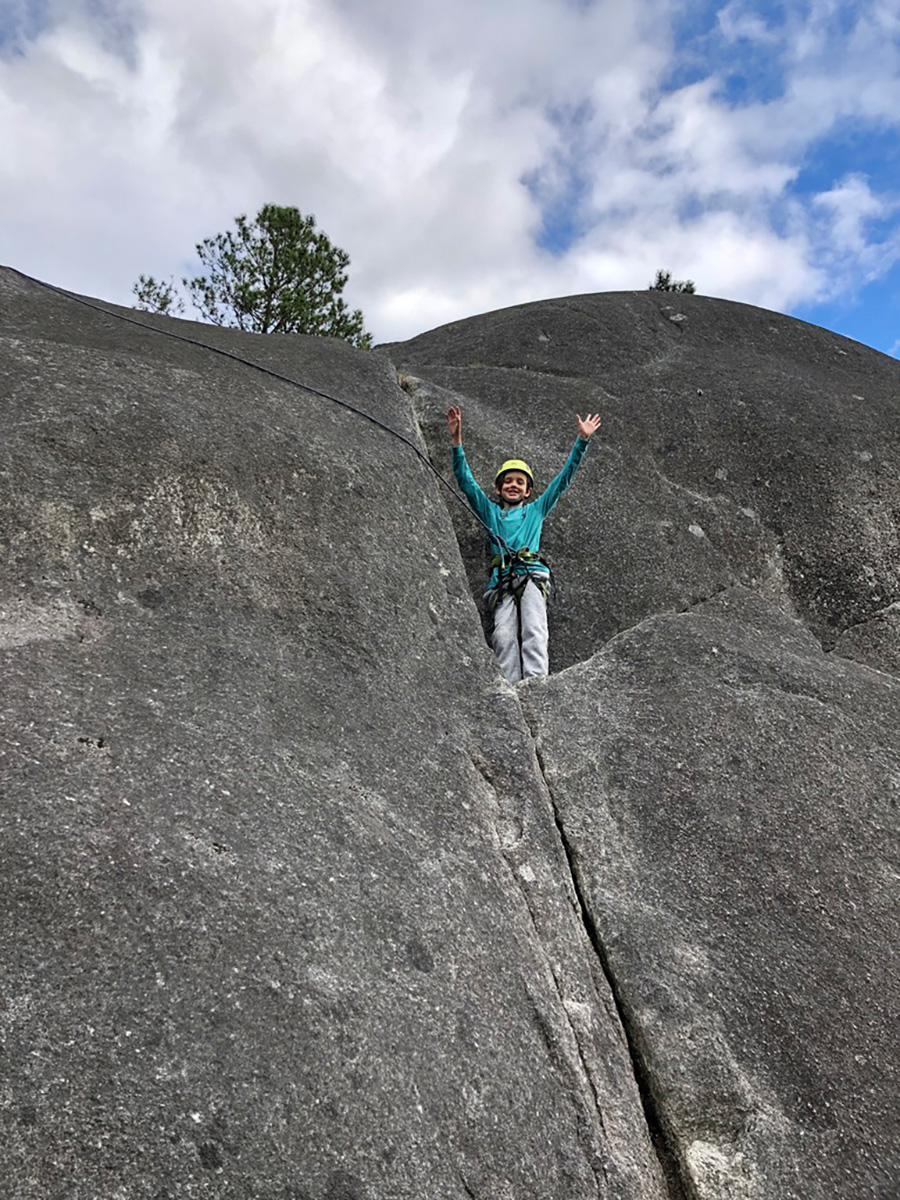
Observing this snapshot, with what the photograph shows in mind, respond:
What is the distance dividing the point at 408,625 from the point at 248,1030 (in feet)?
11.1

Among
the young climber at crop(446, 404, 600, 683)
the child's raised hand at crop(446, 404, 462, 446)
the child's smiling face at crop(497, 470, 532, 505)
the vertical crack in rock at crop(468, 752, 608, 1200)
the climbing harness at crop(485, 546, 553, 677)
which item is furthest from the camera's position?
the child's smiling face at crop(497, 470, 532, 505)

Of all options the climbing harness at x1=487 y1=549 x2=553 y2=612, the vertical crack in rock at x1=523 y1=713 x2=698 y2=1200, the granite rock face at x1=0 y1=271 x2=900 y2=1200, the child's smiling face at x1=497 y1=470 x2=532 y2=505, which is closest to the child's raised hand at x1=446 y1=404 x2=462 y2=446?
the granite rock face at x1=0 y1=271 x2=900 y2=1200

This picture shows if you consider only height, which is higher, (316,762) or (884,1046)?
(316,762)

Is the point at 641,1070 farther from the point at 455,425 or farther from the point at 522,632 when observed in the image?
the point at 455,425

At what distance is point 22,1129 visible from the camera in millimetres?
2996

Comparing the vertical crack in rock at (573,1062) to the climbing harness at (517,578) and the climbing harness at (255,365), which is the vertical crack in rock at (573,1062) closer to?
the climbing harness at (517,578)

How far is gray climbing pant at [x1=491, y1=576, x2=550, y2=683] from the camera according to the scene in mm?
7680

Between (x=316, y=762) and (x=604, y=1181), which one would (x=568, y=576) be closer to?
(x=316, y=762)

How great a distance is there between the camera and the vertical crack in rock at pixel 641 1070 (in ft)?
14.1

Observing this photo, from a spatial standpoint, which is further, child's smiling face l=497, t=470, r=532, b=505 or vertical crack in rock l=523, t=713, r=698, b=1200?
child's smiling face l=497, t=470, r=532, b=505

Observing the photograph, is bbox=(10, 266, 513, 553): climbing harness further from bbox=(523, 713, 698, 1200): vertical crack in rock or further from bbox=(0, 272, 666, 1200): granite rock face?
bbox=(523, 713, 698, 1200): vertical crack in rock

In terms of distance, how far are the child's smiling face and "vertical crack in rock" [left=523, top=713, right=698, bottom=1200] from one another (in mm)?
4320

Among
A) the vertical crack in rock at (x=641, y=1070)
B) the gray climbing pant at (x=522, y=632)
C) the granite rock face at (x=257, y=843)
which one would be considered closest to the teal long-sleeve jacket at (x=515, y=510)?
the gray climbing pant at (x=522, y=632)

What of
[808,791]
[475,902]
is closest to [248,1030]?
[475,902]
